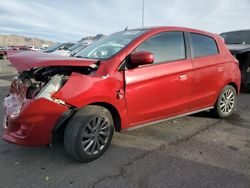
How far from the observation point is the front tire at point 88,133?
3.05 metres

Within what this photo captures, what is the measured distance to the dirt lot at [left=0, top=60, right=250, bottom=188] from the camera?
2.82m

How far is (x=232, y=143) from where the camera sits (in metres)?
→ 3.82

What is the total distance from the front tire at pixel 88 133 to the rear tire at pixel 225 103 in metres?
2.40

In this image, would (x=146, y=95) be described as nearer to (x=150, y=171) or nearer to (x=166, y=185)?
(x=150, y=171)

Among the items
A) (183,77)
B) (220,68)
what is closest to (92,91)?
(183,77)

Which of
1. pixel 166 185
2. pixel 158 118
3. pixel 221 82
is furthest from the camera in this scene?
pixel 221 82

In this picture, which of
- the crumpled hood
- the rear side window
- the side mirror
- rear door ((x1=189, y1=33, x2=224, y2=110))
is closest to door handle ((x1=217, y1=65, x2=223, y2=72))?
rear door ((x1=189, y1=33, x2=224, y2=110))

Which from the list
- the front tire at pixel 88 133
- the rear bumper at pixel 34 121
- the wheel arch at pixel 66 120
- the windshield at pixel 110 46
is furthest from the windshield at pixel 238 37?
the rear bumper at pixel 34 121

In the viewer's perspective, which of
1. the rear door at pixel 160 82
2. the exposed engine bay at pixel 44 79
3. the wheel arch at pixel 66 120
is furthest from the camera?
the rear door at pixel 160 82

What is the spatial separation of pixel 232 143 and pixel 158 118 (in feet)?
3.73

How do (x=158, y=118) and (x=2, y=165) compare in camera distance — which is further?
(x=158, y=118)

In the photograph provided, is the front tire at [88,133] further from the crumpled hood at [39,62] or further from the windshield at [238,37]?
the windshield at [238,37]

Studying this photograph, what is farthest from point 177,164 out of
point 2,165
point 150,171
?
point 2,165

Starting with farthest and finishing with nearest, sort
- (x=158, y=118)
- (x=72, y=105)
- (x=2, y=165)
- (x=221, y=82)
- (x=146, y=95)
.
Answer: (x=221, y=82) < (x=158, y=118) < (x=146, y=95) < (x=2, y=165) < (x=72, y=105)
